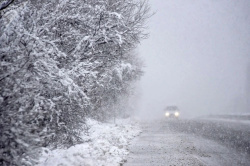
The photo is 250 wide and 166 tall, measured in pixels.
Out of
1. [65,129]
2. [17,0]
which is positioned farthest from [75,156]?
[17,0]

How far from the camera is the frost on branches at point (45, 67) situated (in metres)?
3.75

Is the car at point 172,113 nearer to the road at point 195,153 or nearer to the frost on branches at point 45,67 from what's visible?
the road at point 195,153

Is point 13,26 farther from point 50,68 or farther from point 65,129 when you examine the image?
point 65,129

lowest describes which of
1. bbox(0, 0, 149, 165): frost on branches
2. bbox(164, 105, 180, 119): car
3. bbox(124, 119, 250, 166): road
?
bbox(124, 119, 250, 166): road

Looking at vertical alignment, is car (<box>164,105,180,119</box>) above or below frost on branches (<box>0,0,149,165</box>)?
below

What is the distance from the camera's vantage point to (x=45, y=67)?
4.52 metres

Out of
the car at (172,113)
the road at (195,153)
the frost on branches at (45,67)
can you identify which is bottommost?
the road at (195,153)

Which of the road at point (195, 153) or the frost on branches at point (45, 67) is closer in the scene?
the frost on branches at point (45, 67)

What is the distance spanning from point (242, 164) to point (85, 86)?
485cm

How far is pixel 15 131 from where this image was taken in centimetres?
354

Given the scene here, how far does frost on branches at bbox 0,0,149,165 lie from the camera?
3.75m

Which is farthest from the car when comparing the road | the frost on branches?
the frost on branches

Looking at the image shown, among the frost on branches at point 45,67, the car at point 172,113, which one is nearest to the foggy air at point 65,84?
the frost on branches at point 45,67

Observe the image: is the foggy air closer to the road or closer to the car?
the road
